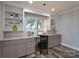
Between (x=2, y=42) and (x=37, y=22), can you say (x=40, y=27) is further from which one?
(x=2, y=42)

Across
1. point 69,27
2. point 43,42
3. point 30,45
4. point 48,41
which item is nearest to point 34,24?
point 48,41

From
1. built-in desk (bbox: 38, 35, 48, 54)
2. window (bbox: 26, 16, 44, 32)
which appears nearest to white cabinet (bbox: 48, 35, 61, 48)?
built-in desk (bbox: 38, 35, 48, 54)

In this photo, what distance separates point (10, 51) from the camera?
379 centimetres

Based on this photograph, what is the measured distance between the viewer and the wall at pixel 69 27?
5.84 m

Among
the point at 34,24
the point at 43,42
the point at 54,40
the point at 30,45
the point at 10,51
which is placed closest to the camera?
the point at 10,51

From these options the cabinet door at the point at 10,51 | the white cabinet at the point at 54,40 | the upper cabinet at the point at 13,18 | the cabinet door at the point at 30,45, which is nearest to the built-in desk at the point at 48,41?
the white cabinet at the point at 54,40

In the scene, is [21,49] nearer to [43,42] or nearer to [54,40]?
[43,42]

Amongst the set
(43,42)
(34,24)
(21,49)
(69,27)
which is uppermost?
(34,24)

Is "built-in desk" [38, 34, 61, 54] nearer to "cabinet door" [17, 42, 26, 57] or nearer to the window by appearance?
the window

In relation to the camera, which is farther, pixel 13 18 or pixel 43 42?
pixel 43 42

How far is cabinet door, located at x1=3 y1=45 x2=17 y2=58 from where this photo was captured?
3605 mm

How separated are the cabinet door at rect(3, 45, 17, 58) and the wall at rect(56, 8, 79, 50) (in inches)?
143

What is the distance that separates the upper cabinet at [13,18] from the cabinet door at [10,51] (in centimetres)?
98

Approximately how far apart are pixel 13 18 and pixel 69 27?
145 inches
